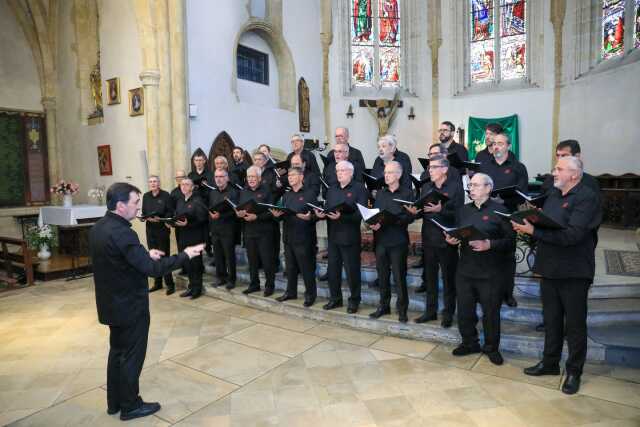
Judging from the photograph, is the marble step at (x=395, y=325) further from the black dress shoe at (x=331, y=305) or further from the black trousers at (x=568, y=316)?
the black trousers at (x=568, y=316)

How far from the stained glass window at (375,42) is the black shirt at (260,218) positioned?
8.89 metres

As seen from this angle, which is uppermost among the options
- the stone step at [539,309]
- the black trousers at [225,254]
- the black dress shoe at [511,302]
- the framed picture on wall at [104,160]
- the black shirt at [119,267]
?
the framed picture on wall at [104,160]

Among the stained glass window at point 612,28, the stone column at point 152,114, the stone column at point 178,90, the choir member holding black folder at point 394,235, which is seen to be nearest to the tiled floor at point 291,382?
the choir member holding black folder at point 394,235

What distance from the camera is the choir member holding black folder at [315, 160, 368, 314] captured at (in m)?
4.77

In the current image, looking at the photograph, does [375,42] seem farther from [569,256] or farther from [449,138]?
[569,256]

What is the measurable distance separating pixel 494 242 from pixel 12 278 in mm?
7715

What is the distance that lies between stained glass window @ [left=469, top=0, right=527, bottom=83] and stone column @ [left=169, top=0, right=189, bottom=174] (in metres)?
8.72

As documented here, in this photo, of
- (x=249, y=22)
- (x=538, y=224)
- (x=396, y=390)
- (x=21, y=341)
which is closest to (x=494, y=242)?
(x=538, y=224)

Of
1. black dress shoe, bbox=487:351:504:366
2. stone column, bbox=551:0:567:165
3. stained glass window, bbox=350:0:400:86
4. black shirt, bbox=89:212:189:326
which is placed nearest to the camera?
black shirt, bbox=89:212:189:326

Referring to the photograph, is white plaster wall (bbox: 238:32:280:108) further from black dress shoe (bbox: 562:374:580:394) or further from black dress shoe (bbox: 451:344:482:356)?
black dress shoe (bbox: 562:374:580:394)

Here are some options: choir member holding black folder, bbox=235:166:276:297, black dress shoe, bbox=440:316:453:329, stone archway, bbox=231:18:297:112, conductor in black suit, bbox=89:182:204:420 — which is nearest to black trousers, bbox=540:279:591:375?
black dress shoe, bbox=440:316:453:329

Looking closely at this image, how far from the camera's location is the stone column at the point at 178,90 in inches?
328

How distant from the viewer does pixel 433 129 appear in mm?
13609

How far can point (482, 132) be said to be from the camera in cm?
1284
